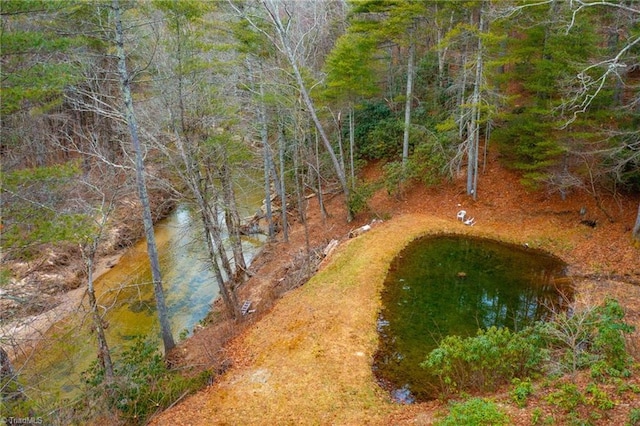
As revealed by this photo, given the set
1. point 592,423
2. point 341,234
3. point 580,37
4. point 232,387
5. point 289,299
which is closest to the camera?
point 592,423

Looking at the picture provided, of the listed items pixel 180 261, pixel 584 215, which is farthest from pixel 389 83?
pixel 180 261

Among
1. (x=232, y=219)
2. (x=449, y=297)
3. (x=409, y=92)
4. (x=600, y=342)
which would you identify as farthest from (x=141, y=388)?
(x=409, y=92)

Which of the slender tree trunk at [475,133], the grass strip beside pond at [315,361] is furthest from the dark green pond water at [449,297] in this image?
the slender tree trunk at [475,133]

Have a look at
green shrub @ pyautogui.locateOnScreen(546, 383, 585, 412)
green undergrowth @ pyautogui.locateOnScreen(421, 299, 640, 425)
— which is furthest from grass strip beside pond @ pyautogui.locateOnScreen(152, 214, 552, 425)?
green shrub @ pyautogui.locateOnScreen(546, 383, 585, 412)

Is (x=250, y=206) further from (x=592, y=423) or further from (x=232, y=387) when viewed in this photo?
(x=592, y=423)

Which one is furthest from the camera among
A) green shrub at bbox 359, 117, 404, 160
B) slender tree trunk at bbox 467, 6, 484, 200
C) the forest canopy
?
green shrub at bbox 359, 117, 404, 160

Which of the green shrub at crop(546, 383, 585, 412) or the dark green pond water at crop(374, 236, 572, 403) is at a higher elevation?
the green shrub at crop(546, 383, 585, 412)

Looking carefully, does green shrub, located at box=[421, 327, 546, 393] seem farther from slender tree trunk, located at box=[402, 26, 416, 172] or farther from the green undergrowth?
slender tree trunk, located at box=[402, 26, 416, 172]
